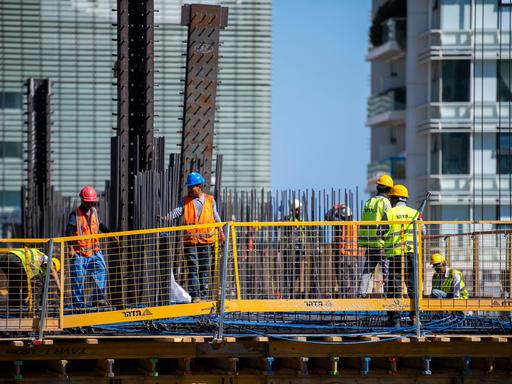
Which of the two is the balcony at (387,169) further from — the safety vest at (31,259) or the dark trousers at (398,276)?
the safety vest at (31,259)

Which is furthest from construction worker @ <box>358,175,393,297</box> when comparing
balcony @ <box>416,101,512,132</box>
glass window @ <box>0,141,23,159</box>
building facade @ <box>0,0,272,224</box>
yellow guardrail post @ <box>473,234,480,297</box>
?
glass window @ <box>0,141,23,159</box>

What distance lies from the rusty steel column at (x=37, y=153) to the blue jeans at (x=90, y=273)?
54.3ft

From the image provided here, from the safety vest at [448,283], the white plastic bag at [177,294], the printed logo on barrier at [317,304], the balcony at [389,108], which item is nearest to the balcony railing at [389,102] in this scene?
the balcony at [389,108]

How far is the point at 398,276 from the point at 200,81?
18.0 ft

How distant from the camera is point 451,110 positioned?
183 feet

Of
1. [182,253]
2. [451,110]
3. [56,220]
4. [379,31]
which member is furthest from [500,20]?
[182,253]

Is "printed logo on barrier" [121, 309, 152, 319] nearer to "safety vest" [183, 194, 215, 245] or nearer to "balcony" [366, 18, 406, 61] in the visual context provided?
"safety vest" [183, 194, 215, 245]

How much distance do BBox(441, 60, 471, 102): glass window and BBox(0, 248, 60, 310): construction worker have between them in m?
36.9

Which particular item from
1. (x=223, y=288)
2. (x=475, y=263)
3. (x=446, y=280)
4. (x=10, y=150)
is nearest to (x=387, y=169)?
(x=10, y=150)

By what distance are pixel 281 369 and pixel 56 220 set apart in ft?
52.5

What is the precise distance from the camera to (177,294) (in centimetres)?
1886

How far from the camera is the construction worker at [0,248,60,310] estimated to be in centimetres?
1798

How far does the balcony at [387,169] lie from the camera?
60.9m

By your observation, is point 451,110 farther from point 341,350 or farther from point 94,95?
point 341,350
